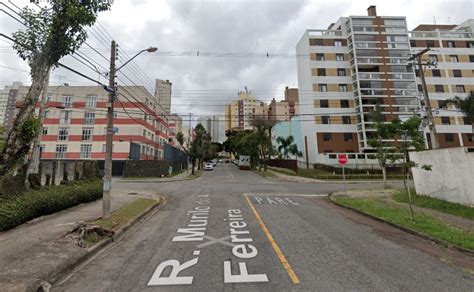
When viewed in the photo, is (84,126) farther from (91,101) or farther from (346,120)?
(346,120)

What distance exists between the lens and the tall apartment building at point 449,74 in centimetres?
4728

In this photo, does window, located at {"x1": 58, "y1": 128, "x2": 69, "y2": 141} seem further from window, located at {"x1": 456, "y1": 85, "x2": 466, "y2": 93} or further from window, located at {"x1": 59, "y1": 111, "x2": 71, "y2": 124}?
window, located at {"x1": 456, "y1": 85, "x2": 466, "y2": 93}

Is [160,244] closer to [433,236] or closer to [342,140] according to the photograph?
[433,236]

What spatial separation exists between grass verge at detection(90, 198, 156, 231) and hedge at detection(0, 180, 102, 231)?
220cm

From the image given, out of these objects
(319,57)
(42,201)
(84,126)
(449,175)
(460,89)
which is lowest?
(42,201)

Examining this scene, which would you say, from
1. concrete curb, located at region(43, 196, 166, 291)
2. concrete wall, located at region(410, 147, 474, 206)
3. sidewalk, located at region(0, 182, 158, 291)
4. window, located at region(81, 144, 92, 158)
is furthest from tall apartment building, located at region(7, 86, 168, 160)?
concrete wall, located at region(410, 147, 474, 206)

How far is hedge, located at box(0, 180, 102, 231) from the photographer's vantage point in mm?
7629

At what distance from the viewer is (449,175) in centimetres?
1197

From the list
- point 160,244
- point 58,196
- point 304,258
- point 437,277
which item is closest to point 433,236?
point 437,277

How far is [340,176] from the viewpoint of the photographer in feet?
108

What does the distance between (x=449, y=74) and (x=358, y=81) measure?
1972 cm

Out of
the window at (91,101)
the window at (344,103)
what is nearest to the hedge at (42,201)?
the window at (91,101)

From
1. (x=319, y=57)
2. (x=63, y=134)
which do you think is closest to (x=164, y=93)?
(x=63, y=134)

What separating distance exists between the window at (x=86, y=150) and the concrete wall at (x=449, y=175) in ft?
147
